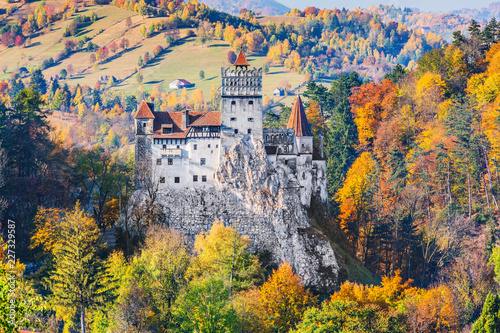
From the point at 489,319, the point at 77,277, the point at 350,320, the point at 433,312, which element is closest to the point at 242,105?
the point at 77,277

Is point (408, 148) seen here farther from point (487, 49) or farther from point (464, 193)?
point (487, 49)

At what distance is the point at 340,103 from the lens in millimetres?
96125

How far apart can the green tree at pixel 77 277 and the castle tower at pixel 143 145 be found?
38.2 ft

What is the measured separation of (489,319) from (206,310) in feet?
78.1

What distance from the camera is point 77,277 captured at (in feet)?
172

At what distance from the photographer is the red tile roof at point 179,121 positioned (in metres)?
65.2

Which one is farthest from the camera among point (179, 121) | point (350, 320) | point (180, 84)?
point (180, 84)

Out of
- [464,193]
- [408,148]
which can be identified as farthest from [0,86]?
[464,193]

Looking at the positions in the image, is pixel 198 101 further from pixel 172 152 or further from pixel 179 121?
pixel 172 152

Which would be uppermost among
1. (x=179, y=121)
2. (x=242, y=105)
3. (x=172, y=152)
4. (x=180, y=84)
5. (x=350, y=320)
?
(x=242, y=105)

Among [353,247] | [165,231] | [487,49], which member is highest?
[487,49]

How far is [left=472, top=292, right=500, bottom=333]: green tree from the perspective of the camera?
162 ft

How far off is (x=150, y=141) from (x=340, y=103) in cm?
4073

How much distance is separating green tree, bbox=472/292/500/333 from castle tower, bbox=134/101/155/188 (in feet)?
119
